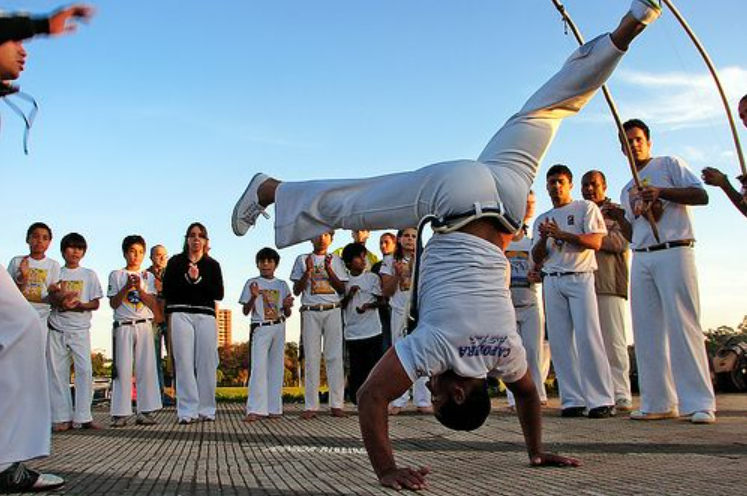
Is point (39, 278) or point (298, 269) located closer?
point (39, 278)

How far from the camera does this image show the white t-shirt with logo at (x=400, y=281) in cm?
1059

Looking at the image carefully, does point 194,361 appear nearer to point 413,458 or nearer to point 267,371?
point 267,371

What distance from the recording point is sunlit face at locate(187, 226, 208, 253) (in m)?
10.4

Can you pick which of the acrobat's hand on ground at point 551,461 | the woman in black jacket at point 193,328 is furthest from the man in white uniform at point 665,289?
the woman in black jacket at point 193,328

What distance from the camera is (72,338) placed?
9664 millimetres

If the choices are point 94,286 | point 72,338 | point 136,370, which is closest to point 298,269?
point 136,370

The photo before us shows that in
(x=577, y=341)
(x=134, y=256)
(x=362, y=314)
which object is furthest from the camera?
(x=362, y=314)

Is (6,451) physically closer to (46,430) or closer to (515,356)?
Answer: (46,430)

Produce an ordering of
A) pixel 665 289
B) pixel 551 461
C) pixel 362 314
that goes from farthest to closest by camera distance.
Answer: pixel 362 314, pixel 665 289, pixel 551 461

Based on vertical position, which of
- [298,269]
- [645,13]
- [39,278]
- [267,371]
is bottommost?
[267,371]

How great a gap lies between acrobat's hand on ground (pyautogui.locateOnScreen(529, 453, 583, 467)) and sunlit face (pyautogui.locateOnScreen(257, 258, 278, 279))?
21.6 feet

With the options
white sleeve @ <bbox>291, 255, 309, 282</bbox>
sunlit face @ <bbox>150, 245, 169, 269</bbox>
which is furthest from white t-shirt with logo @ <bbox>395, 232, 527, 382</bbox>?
sunlit face @ <bbox>150, 245, 169, 269</bbox>

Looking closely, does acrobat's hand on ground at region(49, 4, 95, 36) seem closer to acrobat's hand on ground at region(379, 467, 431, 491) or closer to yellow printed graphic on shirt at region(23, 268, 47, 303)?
acrobat's hand on ground at region(379, 467, 431, 491)

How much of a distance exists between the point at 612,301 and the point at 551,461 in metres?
5.35
